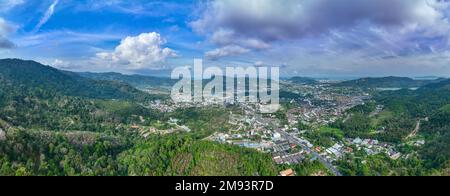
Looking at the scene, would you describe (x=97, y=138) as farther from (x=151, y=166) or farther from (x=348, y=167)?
(x=348, y=167)

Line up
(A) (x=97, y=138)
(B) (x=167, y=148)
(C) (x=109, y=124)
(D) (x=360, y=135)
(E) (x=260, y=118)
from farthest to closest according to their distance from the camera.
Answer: (E) (x=260, y=118) < (C) (x=109, y=124) < (D) (x=360, y=135) < (A) (x=97, y=138) < (B) (x=167, y=148)

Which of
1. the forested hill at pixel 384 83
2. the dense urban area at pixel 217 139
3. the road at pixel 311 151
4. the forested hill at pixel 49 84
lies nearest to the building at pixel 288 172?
the dense urban area at pixel 217 139

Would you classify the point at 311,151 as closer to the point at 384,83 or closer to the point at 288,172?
the point at 288,172

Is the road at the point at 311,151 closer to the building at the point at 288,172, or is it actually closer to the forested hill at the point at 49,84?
the building at the point at 288,172

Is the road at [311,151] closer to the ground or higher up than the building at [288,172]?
closer to the ground

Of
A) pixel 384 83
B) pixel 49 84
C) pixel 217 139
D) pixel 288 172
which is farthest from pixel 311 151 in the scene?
pixel 384 83
